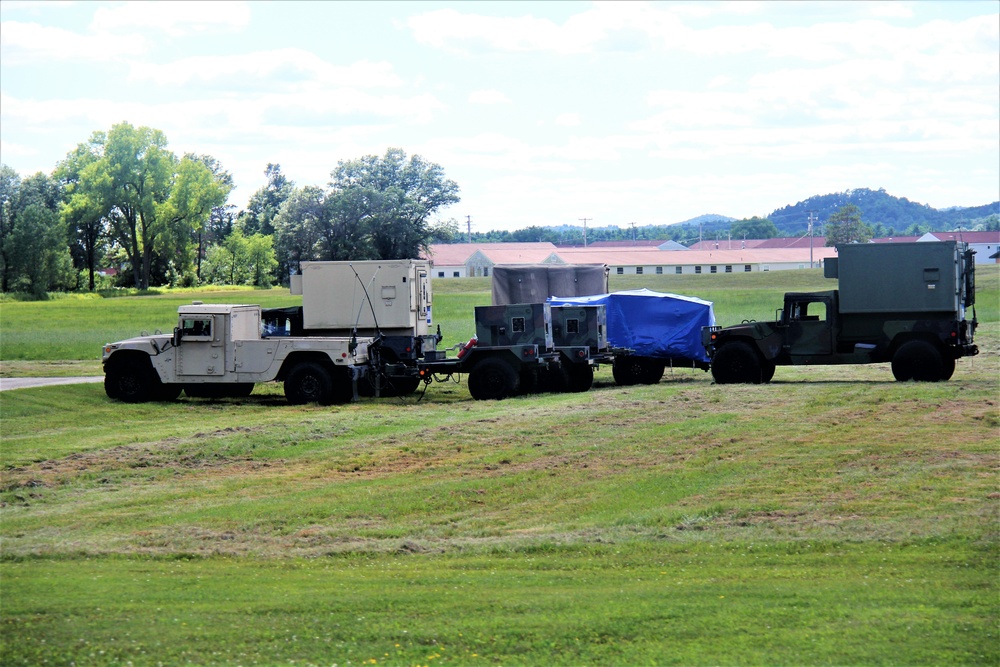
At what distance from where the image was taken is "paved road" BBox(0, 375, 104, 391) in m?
28.8

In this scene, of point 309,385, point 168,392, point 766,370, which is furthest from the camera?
point 766,370

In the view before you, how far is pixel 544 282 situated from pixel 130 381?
47.3 ft

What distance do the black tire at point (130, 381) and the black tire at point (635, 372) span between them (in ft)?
37.0

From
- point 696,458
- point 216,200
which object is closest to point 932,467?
point 696,458

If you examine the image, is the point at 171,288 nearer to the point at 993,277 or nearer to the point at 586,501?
the point at 993,277

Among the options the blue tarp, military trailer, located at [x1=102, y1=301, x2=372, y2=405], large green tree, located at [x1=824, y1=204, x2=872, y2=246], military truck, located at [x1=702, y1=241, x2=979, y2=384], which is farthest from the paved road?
large green tree, located at [x1=824, y1=204, x2=872, y2=246]

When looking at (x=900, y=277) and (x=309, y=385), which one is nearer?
(x=309, y=385)

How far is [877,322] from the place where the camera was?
2709cm

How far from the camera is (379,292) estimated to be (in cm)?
2891

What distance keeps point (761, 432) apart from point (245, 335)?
1254 cm

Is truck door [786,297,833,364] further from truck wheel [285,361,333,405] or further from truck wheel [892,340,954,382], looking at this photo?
truck wheel [285,361,333,405]

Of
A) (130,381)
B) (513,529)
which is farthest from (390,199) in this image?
(513,529)

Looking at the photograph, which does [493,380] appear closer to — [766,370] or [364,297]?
[364,297]

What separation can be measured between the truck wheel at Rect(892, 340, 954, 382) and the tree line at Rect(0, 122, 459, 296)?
186ft
